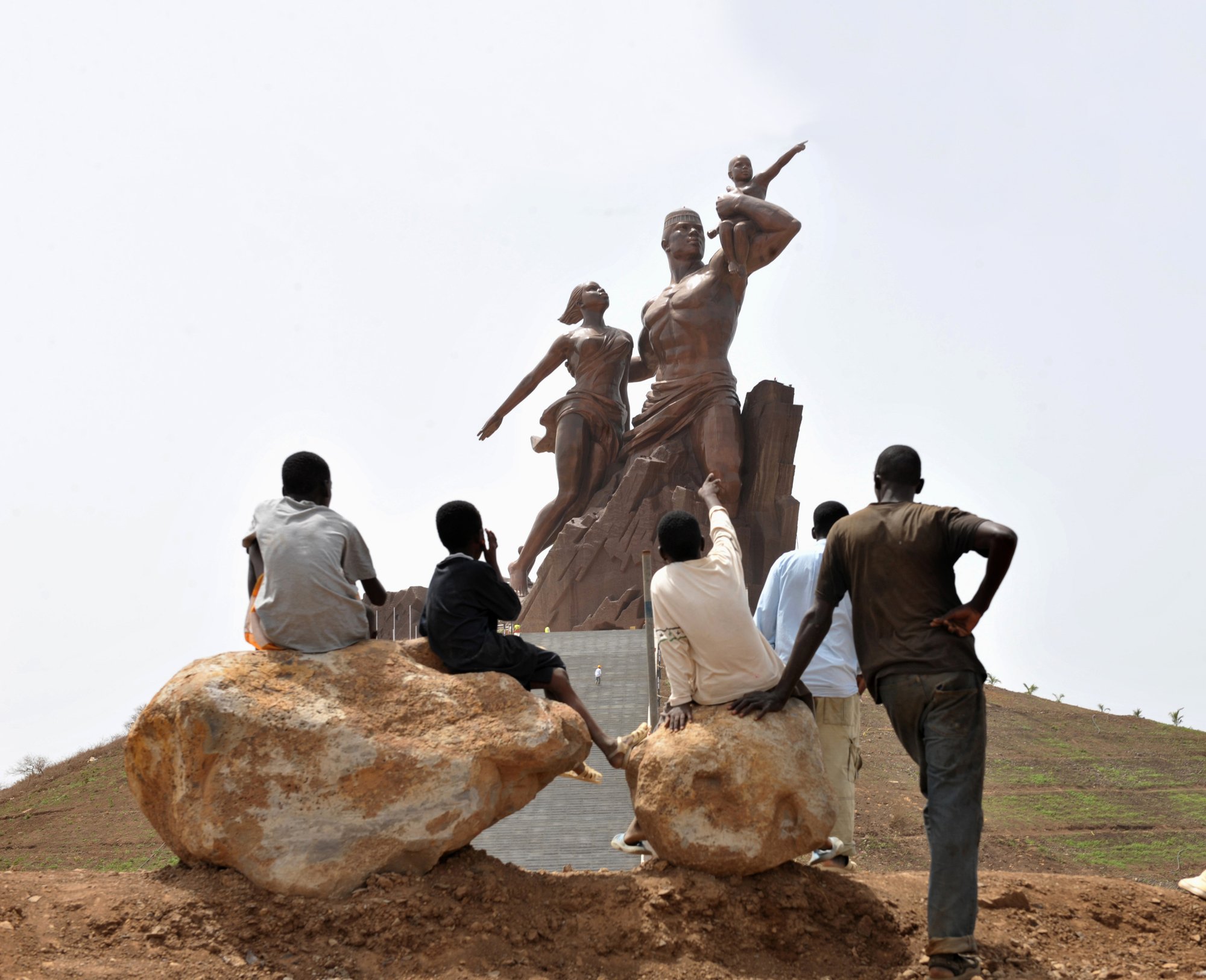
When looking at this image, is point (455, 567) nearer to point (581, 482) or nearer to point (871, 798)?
point (871, 798)

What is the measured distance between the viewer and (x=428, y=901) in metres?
3.20

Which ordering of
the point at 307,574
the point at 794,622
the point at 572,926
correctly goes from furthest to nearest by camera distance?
the point at 794,622
the point at 307,574
the point at 572,926

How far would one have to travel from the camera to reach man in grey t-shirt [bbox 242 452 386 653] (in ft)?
11.6

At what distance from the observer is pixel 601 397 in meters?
13.6

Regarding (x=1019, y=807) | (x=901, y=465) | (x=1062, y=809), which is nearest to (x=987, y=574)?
(x=901, y=465)

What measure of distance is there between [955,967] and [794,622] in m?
1.70

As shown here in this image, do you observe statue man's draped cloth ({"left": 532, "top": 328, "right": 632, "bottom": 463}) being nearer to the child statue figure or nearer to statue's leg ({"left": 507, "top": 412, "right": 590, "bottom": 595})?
statue's leg ({"left": 507, "top": 412, "right": 590, "bottom": 595})

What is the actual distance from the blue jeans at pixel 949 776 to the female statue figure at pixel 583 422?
34.0 feet

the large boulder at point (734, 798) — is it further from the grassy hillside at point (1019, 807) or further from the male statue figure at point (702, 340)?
the male statue figure at point (702, 340)

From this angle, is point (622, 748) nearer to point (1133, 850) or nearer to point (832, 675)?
point (832, 675)

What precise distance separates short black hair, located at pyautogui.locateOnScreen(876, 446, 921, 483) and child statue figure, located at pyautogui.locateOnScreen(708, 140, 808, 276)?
371 inches

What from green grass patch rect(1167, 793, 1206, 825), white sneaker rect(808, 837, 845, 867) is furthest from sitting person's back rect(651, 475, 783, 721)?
green grass patch rect(1167, 793, 1206, 825)

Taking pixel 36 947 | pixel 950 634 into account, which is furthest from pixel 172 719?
pixel 950 634

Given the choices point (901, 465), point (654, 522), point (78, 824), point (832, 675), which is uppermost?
point (654, 522)
